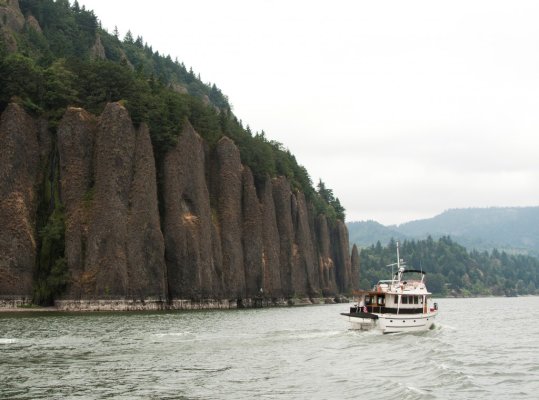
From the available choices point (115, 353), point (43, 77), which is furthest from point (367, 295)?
point (43, 77)

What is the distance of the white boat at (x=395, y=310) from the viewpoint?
63219mm

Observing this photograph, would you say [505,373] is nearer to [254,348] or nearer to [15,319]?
[254,348]

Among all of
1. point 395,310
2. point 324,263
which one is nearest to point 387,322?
point 395,310

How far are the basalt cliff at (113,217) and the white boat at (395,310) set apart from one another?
47.2m

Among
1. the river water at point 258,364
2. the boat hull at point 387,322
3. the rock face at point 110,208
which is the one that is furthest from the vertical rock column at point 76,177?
the boat hull at point 387,322

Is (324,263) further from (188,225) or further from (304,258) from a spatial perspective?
(188,225)

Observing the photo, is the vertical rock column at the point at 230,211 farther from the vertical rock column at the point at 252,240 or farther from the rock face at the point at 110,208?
the rock face at the point at 110,208

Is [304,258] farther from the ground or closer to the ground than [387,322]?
farther from the ground

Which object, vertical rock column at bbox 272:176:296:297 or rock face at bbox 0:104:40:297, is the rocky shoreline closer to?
rock face at bbox 0:104:40:297

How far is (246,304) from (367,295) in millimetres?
66613

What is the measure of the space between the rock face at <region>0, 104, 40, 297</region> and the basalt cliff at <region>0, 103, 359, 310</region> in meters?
0.15

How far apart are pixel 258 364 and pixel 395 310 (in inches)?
995

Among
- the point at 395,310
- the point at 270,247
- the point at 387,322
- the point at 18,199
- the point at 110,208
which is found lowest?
the point at 387,322

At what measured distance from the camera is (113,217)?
10431 centimetres
